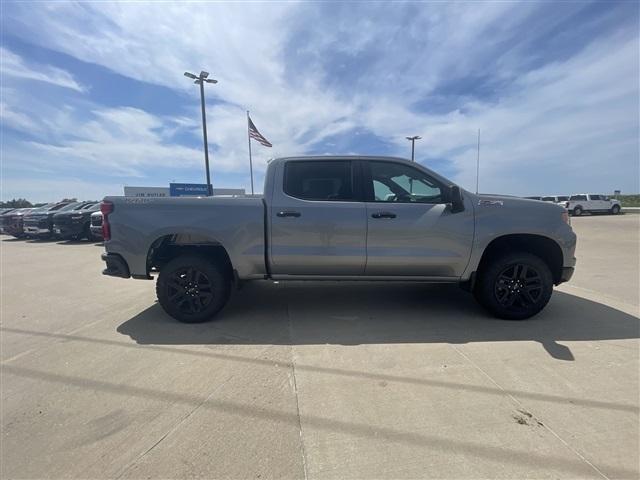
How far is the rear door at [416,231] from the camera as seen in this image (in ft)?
13.5

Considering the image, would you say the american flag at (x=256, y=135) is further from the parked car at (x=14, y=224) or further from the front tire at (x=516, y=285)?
the front tire at (x=516, y=285)

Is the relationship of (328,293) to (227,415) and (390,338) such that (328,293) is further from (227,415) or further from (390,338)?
(227,415)

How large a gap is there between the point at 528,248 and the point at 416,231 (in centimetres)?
158

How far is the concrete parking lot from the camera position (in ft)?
6.78

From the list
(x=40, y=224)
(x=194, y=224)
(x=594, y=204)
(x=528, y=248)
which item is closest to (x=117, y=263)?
(x=194, y=224)

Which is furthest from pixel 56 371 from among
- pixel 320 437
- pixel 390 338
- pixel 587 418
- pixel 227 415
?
pixel 587 418

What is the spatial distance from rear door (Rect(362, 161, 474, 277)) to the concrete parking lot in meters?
0.69

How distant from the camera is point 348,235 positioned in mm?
4129

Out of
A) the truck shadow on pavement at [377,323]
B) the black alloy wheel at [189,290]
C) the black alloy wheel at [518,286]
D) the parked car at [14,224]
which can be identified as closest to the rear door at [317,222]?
the truck shadow on pavement at [377,323]

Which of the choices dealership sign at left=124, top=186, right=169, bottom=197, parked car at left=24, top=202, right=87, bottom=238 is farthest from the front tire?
dealership sign at left=124, top=186, right=169, bottom=197

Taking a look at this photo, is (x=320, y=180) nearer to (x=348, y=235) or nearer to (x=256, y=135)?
(x=348, y=235)

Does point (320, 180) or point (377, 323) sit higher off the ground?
point (320, 180)

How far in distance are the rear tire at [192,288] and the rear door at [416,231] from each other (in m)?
1.86

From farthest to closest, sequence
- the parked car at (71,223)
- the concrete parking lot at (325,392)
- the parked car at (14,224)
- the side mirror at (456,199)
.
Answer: the parked car at (14,224) < the parked car at (71,223) < the side mirror at (456,199) < the concrete parking lot at (325,392)
